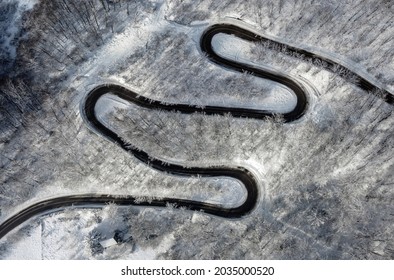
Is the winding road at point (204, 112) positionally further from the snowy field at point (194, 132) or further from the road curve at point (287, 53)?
the snowy field at point (194, 132)

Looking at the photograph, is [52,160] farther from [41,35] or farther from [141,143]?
[41,35]

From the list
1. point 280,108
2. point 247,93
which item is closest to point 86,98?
point 247,93

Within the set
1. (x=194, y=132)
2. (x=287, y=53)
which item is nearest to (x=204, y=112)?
(x=194, y=132)

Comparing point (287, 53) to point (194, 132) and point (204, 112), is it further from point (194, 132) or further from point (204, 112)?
point (194, 132)

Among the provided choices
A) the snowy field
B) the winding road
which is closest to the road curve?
the winding road

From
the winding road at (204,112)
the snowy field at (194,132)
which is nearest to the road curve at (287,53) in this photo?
the winding road at (204,112)

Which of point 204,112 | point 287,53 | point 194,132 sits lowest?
point 194,132

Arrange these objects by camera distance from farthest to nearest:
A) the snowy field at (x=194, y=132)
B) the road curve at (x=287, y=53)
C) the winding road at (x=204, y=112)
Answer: the road curve at (x=287, y=53) → the winding road at (x=204, y=112) → the snowy field at (x=194, y=132)
